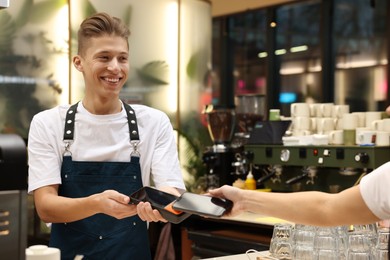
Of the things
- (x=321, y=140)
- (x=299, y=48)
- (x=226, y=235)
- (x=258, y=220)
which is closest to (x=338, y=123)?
(x=321, y=140)

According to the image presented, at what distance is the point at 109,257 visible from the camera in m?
2.64

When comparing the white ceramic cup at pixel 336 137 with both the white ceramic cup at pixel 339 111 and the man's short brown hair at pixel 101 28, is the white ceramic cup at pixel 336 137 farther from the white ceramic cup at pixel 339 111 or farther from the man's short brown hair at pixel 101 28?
the man's short brown hair at pixel 101 28

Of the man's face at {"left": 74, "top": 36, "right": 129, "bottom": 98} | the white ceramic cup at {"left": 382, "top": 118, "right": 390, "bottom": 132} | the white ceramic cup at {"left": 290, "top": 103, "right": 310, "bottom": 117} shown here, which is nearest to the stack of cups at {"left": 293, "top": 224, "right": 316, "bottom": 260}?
the man's face at {"left": 74, "top": 36, "right": 129, "bottom": 98}

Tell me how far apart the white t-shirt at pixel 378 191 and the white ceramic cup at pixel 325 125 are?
3.19m

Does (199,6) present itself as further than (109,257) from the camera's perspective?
Yes

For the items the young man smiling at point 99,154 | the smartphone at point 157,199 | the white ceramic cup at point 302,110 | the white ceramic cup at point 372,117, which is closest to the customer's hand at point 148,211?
the smartphone at point 157,199

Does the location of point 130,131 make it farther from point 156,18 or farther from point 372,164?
point 156,18

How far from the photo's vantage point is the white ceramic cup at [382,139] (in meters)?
4.56

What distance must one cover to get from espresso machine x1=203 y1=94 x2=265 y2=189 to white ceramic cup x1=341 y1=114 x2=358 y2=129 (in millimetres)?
826

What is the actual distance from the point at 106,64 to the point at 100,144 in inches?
13.8

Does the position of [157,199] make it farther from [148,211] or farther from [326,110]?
[326,110]

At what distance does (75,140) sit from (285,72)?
5639 millimetres

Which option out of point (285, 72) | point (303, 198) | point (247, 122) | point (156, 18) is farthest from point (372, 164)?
point (285, 72)

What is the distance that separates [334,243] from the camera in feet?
8.00
